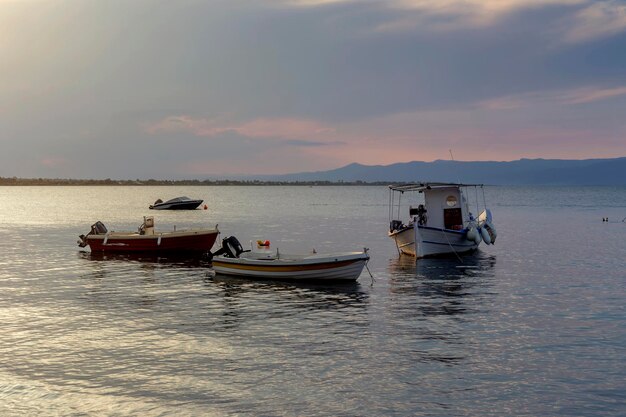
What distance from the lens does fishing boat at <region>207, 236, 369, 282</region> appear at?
1346 inches

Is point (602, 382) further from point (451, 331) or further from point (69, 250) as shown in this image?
point (69, 250)

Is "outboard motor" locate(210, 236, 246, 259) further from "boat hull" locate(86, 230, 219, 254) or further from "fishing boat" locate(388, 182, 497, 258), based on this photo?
"fishing boat" locate(388, 182, 497, 258)

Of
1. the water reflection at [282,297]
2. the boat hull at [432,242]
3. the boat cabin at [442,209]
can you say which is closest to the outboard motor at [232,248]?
the water reflection at [282,297]

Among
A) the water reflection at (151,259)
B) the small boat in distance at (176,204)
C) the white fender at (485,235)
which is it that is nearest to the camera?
the water reflection at (151,259)

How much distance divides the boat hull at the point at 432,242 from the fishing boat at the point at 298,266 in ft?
41.3

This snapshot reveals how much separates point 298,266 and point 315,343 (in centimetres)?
1304

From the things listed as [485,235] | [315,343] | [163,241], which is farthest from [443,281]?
[163,241]

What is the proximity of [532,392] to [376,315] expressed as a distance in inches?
406

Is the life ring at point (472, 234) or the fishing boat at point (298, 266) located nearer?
the fishing boat at point (298, 266)

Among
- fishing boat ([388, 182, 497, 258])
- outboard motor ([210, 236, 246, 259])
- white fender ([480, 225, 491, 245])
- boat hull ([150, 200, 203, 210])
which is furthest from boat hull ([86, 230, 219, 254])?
boat hull ([150, 200, 203, 210])

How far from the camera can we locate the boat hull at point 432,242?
4669 centimetres

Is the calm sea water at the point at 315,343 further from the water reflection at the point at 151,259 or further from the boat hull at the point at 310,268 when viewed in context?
the water reflection at the point at 151,259

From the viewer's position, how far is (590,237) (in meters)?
70.1

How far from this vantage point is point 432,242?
4734 cm
